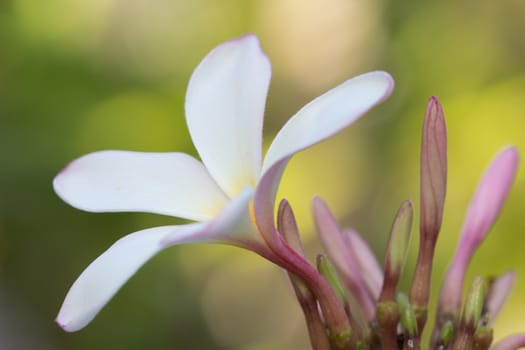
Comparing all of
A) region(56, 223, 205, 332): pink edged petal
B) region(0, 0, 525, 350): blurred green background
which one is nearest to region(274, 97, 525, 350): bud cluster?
region(56, 223, 205, 332): pink edged petal

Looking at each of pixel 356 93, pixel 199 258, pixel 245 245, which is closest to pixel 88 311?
pixel 245 245

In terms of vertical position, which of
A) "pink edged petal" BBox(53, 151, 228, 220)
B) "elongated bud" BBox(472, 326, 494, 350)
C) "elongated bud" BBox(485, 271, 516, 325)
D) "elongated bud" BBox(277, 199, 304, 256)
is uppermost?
"pink edged petal" BBox(53, 151, 228, 220)

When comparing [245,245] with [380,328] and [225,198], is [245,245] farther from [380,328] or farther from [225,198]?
[380,328]

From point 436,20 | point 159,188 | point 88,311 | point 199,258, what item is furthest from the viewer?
point 436,20

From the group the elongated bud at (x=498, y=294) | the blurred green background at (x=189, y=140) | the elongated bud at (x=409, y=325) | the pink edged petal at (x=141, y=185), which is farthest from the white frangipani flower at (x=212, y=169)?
the blurred green background at (x=189, y=140)

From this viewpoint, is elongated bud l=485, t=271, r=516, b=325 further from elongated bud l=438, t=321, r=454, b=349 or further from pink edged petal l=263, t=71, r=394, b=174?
pink edged petal l=263, t=71, r=394, b=174

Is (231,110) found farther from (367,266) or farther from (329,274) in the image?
(367,266)
